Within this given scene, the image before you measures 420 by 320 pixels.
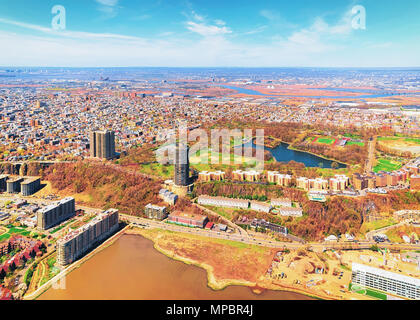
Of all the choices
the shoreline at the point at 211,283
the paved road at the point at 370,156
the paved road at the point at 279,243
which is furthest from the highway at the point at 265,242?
the paved road at the point at 370,156

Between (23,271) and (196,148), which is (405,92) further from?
(23,271)

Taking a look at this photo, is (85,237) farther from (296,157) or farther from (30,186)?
(296,157)

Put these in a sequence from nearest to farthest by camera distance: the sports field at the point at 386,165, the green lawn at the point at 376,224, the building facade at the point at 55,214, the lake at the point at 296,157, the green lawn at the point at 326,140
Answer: the building facade at the point at 55,214
the green lawn at the point at 376,224
the sports field at the point at 386,165
the lake at the point at 296,157
the green lawn at the point at 326,140

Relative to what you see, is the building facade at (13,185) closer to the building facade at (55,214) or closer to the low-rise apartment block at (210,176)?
the building facade at (55,214)

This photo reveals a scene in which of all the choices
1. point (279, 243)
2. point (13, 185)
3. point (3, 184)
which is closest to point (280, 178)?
point (279, 243)

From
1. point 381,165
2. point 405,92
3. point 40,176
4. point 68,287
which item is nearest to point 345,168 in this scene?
point 381,165

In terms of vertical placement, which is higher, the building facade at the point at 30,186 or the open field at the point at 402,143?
the open field at the point at 402,143
